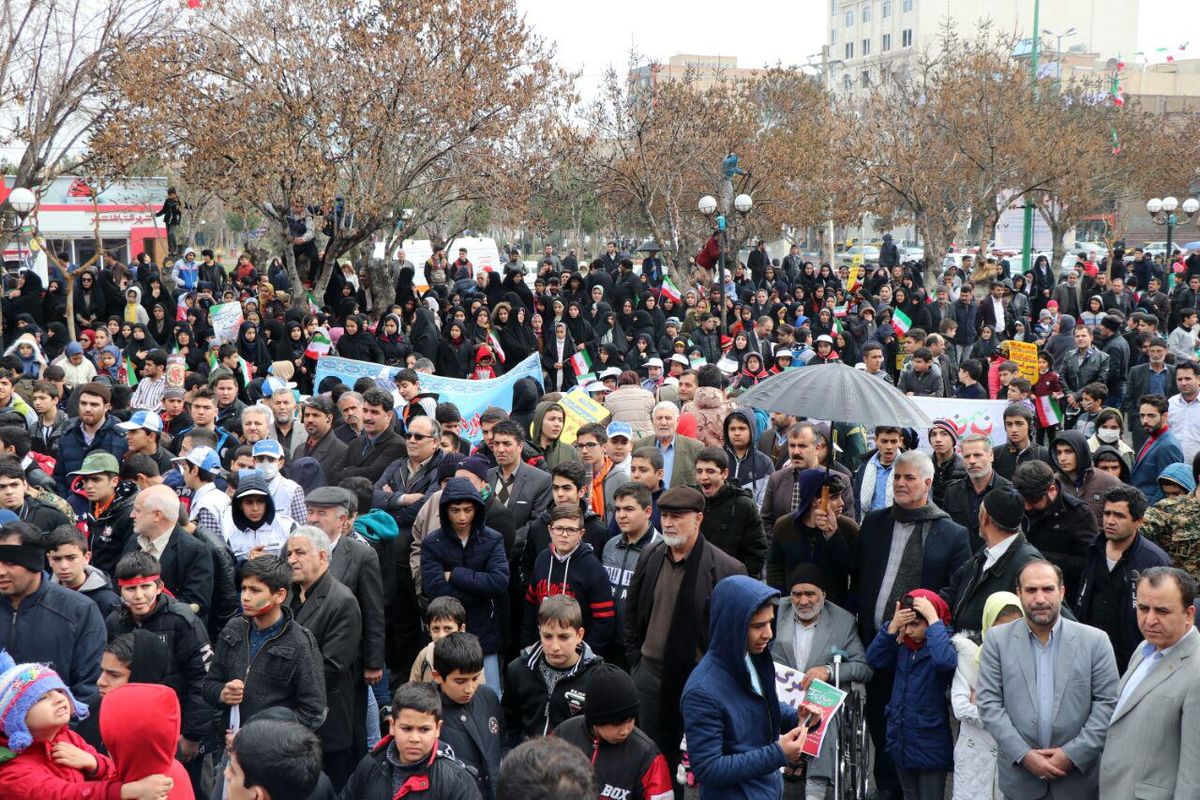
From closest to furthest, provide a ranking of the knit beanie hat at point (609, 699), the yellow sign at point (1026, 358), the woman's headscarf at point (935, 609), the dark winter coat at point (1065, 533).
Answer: the knit beanie hat at point (609, 699) → the woman's headscarf at point (935, 609) → the dark winter coat at point (1065, 533) → the yellow sign at point (1026, 358)

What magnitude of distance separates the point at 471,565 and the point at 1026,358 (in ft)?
29.7

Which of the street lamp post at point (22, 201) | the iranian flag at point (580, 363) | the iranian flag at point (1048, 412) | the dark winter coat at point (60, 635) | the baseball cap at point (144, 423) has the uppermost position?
the street lamp post at point (22, 201)

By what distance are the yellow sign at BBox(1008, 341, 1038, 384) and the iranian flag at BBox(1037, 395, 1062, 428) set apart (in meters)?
0.32

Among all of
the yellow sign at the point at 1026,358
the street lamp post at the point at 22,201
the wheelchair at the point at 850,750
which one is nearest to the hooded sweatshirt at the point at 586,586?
the wheelchair at the point at 850,750

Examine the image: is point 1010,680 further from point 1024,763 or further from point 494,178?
point 494,178

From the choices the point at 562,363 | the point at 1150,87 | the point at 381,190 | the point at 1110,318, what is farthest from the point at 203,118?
the point at 1150,87

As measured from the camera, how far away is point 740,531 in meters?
7.44

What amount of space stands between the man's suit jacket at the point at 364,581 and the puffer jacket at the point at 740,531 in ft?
6.50

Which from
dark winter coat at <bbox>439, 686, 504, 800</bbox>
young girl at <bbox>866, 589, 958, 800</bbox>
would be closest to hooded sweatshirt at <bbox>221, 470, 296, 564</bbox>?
dark winter coat at <bbox>439, 686, 504, 800</bbox>

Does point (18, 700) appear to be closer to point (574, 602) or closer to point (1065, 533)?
point (574, 602)

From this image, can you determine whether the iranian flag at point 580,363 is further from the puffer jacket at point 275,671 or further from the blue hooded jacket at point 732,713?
the blue hooded jacket at point 732,713

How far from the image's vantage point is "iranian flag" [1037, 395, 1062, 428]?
13398 millimetres

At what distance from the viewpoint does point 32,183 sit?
70.5ft

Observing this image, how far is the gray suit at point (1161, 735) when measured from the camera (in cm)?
489
